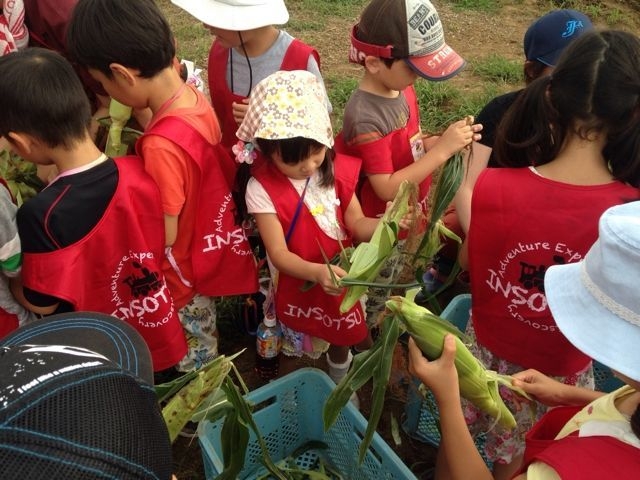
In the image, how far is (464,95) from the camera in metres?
5.70

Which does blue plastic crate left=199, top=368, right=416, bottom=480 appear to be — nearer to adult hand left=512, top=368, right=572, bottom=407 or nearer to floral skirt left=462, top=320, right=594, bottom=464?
floral skirt left=462, top=320, right=594, bottom=464

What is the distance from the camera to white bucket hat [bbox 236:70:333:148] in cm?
195

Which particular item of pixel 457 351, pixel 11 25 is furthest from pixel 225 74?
pixel 457 351

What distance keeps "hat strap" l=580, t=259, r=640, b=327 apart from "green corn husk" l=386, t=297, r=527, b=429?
0.38m

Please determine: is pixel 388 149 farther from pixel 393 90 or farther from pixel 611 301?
pixel 611 301

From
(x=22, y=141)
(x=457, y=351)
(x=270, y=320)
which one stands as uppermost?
(x=22, y=141)

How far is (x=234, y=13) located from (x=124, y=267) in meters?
1.15

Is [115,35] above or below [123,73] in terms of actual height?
above

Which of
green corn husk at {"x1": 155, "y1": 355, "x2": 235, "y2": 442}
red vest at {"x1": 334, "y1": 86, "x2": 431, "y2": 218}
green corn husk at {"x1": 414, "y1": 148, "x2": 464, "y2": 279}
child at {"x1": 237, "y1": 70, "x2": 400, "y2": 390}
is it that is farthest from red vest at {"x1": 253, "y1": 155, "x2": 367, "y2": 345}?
green corn husk at {"x1": 155, "y1": 355, "x2": 235, "y2": 442}

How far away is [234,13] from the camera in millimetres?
2332

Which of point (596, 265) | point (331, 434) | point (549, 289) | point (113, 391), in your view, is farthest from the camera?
point (331, 434)

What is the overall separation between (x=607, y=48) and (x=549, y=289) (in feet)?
2.55

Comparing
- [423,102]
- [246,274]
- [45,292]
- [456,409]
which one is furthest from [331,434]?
[423,102]

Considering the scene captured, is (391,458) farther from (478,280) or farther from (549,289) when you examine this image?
(549,289)
